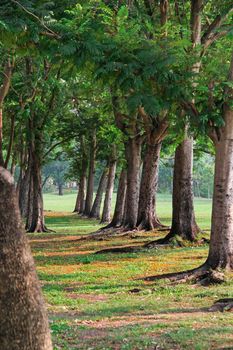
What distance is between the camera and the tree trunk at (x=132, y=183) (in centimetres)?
2927

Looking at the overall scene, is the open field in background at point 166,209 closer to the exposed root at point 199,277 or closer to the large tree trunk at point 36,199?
the large tree trunk at point 36,199

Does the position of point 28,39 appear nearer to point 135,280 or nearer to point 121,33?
point 121,33

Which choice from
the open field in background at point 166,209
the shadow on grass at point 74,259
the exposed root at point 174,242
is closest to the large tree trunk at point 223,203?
the shadow on grass at point 74,259

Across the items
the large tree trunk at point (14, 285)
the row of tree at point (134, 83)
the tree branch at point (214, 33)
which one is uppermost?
the tree branch at point (214, 33)

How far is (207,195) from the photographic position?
12825 cm

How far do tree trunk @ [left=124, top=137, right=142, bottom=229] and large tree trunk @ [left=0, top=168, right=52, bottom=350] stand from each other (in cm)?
2356

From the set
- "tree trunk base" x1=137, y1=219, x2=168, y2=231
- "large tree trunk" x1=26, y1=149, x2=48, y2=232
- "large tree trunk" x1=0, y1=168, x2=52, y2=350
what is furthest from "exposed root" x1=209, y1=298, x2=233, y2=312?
"large tree trunk" x1=26, y1=149, x2=48, y2=232

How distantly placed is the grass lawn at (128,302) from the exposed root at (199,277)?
13.2 inches

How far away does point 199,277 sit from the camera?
48.5 feet

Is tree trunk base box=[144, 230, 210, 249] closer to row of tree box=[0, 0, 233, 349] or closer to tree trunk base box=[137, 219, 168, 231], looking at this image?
row of tree box=[0, 0, 233, 349]

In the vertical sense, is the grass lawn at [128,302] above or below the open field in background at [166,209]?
below

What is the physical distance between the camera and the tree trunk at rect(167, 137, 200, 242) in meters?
23.1

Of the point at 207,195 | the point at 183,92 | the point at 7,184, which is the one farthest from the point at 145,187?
the point at 207,195

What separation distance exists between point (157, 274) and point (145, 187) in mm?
11550
